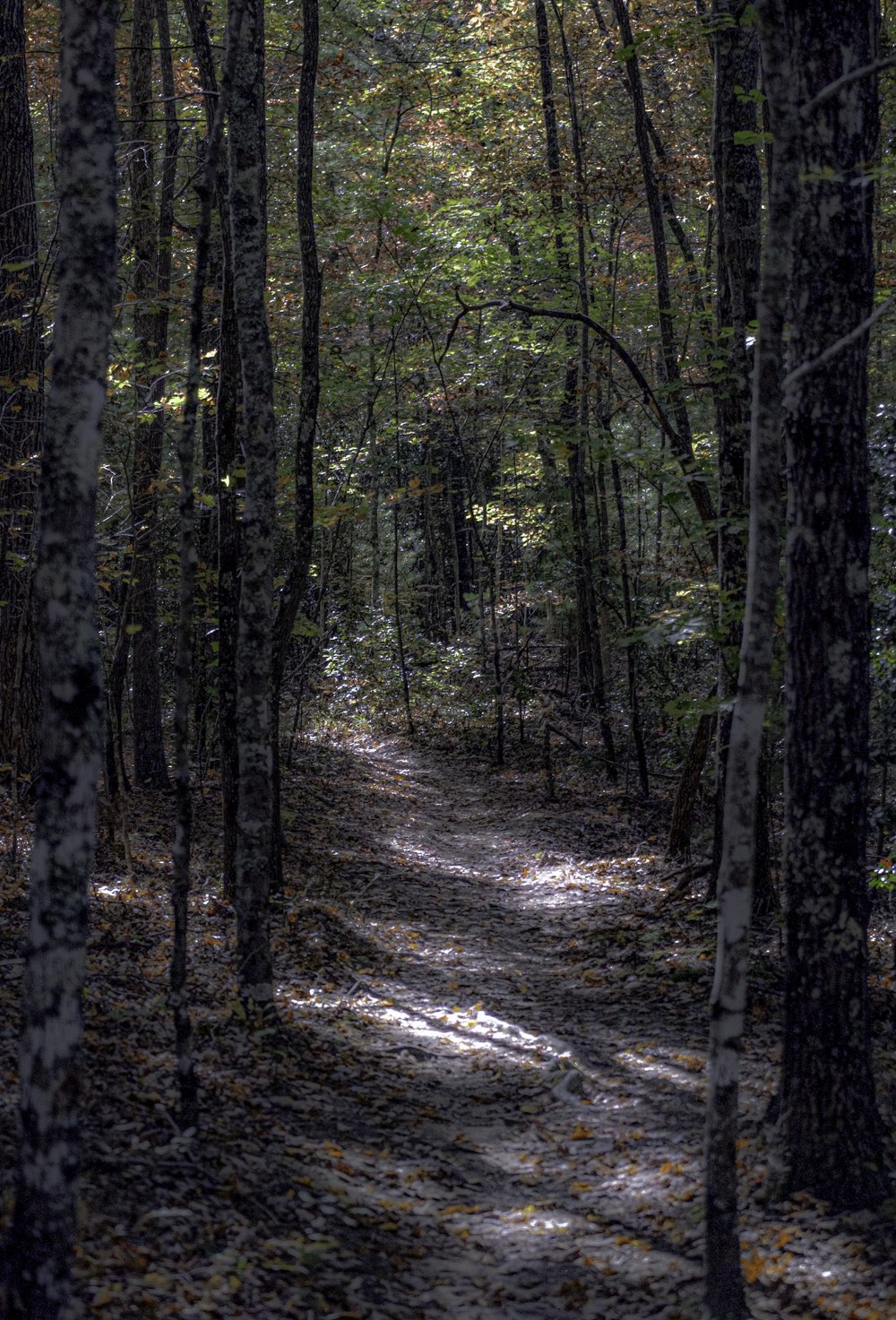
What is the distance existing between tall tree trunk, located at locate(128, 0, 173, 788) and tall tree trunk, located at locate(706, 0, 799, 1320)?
305 inches

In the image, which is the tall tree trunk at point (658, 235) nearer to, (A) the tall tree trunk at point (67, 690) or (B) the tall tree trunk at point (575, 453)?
(B) the tall tree trunk at point (575, 453)

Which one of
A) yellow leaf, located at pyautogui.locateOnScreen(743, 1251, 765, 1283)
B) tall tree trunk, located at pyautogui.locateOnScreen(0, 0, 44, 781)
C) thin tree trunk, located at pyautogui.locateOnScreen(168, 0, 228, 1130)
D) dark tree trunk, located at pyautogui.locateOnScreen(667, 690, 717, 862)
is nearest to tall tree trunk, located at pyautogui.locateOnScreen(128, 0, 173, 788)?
tall tree trunk, located at pyautogui.locateOnScreen(0, 0, 44, 781)

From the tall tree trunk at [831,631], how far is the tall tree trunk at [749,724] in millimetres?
1013

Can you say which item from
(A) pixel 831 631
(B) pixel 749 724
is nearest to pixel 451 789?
(A) pixel 831 631

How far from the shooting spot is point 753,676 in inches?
163

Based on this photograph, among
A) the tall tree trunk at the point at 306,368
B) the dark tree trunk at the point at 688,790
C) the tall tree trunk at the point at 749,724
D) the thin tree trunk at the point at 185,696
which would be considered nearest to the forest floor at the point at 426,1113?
the thin tree trunk at the point at 185,696

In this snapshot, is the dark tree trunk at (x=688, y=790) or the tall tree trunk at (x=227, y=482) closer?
the tall tree trunk at (x=227, y=482)

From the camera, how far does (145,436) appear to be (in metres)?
11.8

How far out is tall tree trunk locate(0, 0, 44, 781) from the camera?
9.84 metres

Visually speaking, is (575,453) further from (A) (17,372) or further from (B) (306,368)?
(A) (17,372)

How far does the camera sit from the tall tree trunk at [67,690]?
10.8 feet

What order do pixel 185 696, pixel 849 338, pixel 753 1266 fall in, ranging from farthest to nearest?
pixel 185 696, pixel 753 1266, pixel 849 338

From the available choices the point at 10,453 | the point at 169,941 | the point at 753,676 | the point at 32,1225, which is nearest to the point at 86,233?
the point at 753,676

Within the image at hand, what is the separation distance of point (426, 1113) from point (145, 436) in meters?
8.27
